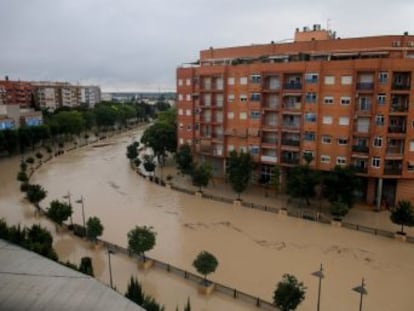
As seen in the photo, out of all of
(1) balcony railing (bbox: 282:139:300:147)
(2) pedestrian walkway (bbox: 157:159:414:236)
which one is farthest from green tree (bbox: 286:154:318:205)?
(1) balcony railing (bbox: 282:139:300:147)

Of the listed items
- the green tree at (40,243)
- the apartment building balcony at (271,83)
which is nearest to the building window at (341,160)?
the apartment building balcony at (271,83)

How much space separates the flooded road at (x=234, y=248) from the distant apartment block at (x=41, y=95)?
67.6 metres

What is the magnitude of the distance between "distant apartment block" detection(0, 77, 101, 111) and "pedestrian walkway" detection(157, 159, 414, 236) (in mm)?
67024

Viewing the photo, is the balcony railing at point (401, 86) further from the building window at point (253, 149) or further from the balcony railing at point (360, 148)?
the building window at point (253, 149)

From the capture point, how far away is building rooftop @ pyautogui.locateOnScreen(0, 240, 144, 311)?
41.4ft

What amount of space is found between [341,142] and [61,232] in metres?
22.3

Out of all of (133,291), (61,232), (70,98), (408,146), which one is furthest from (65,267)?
(70,98)

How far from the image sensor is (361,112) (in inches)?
1180

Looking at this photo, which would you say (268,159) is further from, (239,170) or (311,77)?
(311,77)

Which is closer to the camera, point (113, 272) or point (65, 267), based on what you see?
point (65, 267)

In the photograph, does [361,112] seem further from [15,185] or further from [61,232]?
[15,185]

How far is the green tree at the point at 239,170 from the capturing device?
31688 millimetres

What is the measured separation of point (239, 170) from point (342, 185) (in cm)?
847

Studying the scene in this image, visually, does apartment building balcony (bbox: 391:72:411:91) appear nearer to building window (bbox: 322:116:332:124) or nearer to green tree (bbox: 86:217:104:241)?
building window (bbox: 322:116:332:124)
